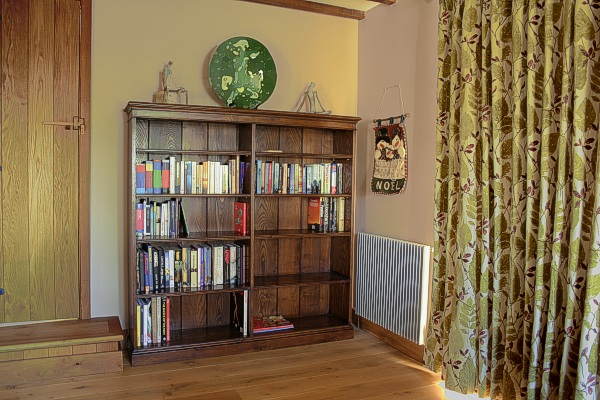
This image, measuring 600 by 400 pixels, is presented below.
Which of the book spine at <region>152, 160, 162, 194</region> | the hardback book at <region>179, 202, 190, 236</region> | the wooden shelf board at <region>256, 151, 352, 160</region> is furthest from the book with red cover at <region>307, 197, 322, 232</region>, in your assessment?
the book spine at <region>152, 160, 162, 194</region>

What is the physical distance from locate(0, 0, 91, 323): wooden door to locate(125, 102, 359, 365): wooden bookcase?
Answer: 1.40 feet

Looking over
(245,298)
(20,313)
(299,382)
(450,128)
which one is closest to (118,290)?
(20,313)

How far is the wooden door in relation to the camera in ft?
10.7

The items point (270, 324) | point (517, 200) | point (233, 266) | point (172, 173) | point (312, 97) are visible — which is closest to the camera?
point (517, 200)

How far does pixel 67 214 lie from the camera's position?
3.43m

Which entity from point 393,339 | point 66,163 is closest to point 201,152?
point 66,163

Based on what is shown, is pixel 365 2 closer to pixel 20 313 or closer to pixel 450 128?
pixel 450 128

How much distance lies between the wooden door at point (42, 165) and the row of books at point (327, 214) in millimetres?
1585

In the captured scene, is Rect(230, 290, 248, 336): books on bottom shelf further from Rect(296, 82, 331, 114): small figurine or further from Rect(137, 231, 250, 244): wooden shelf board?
Rect(296, 82, 331, 114): small figurine

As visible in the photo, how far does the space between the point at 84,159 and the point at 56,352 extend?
122 cm

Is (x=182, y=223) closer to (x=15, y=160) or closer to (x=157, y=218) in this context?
(x=157, y=218)

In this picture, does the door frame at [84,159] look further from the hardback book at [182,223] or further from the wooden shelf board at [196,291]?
the hardback book at [182,223]

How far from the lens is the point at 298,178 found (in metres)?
3.75

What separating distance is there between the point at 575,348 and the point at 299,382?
1485mm
